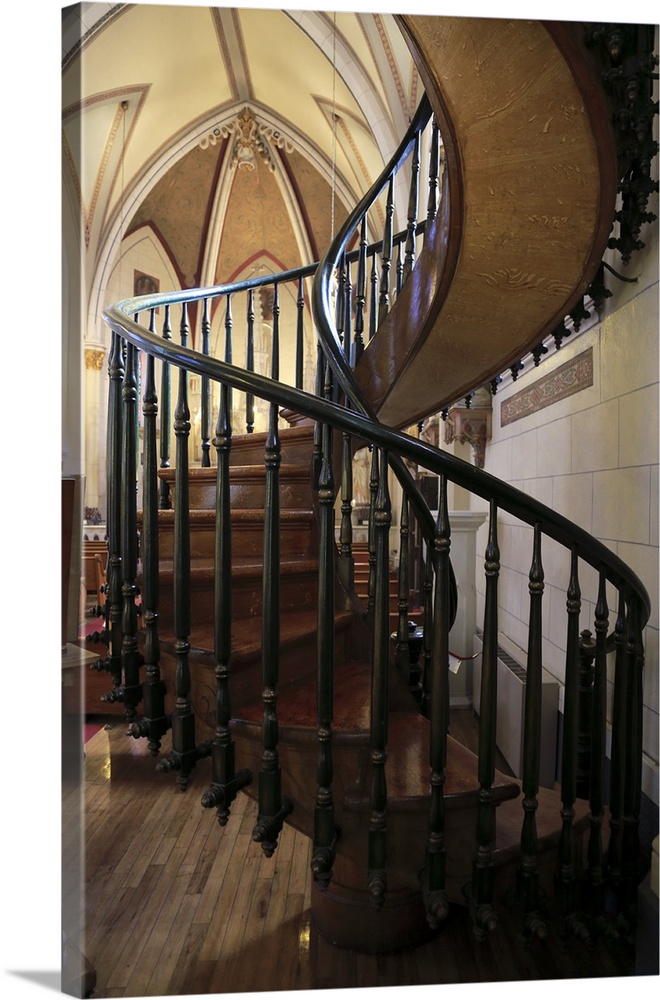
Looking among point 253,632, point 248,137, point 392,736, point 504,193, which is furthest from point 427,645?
point 248,137

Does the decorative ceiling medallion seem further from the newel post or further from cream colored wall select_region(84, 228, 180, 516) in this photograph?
the newel post

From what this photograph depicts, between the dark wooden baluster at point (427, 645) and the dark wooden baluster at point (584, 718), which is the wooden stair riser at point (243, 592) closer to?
the dark wooden baluster at point (427, 645)

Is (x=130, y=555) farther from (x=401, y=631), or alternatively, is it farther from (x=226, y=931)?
(x=226, y=931)

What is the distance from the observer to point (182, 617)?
1283 mm

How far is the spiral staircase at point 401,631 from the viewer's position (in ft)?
4.05

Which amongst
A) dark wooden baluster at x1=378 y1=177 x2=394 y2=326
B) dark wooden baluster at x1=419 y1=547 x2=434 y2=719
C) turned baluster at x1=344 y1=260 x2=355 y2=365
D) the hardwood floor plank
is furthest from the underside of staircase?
dark wooden baluster at x1=378 y1=177 x2=394 y2=326

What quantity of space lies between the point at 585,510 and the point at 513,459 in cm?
102

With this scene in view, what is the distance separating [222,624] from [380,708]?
1.26ft

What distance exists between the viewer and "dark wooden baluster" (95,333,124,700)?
4.65ft

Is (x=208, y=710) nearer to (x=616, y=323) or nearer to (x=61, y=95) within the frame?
(x=61, y=95)

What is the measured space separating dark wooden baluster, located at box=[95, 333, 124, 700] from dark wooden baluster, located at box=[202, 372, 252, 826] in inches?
12.4

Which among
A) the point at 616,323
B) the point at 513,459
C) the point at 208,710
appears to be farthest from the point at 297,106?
the point at 208,710

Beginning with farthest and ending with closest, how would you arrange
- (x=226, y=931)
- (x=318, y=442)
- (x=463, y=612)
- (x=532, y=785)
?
(x=463, y=612) → (x=318, y=442) → (x=226, y=931) → (x=532, y=785)
